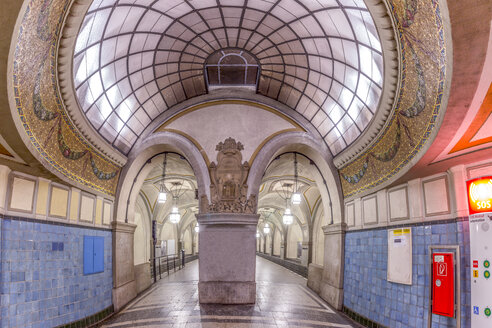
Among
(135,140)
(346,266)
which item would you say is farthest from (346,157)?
(135,140)

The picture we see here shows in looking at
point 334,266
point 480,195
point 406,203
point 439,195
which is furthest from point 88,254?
point 480,195

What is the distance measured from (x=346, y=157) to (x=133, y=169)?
6.65 m

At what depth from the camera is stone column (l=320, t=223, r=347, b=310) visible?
34.8 feet

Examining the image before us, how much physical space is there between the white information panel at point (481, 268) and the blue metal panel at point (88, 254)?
8023mm

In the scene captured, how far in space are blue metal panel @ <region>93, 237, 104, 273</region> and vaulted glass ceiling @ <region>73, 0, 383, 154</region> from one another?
108 inches

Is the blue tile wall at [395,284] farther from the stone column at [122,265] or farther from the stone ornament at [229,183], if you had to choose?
the stone column at [122,265]

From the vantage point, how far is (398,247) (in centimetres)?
753

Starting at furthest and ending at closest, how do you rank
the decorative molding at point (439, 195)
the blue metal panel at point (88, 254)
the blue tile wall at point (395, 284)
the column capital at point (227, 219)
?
the column capital at point (227, 219), the blue metal panel at point (88, 254), the decorative molding at point (439, 195), the blue tile wall at point (395, 284)

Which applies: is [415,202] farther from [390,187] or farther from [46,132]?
[46,132]

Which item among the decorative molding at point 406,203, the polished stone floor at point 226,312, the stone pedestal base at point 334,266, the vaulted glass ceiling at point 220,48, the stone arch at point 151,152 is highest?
the vaulted glass ceiling at point 220,48

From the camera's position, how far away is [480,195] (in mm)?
5410

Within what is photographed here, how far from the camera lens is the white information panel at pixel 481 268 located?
5.17m

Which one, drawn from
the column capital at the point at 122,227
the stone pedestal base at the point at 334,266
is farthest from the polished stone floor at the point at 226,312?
the column capital at the point at 122,227

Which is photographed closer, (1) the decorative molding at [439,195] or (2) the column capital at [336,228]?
(1) the decorative molding at [439,195]
